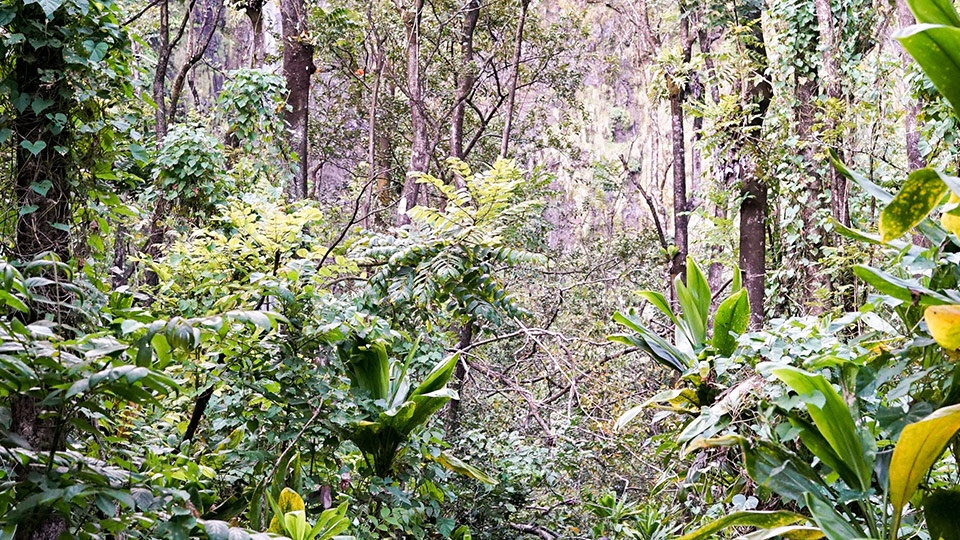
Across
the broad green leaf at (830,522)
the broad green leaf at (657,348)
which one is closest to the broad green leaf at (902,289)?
the broad green leaf at (830,522)

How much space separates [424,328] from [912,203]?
103 inches

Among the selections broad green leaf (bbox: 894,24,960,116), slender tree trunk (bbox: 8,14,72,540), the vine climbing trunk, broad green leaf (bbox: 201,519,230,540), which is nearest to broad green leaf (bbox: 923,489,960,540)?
broad green leaf (bbox: 894,24,960,116)

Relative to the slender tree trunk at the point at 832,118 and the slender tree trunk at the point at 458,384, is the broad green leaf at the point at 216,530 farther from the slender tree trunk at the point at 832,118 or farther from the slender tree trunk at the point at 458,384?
the slender tree trunk at the point at 458,384

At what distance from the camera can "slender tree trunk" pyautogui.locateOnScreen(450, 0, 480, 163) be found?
713 centimetres

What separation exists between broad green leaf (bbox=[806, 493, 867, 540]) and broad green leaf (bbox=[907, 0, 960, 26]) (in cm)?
130

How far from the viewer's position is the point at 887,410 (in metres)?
2.07

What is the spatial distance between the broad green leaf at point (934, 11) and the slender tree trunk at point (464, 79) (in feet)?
17.2

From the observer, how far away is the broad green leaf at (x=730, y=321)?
9.70 feet

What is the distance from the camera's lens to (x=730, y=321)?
3.00 metres

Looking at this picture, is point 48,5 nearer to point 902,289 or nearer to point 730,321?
point 902,289

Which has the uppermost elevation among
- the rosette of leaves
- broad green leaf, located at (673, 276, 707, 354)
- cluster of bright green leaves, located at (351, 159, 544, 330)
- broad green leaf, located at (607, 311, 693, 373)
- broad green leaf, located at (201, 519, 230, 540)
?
cluster of bright green leaves, located at (351, 159, 544, 330)

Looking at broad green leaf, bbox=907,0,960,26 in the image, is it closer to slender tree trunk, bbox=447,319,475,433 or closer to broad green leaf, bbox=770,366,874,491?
broad green leaf, bbox=770,366,874,491

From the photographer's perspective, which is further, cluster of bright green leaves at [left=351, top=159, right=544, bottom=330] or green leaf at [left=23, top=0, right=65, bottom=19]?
cluster of bright green leaves at [left=351, top=159, right=544, bottom=330]

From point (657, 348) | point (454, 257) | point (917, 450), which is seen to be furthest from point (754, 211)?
point (917, 450)
